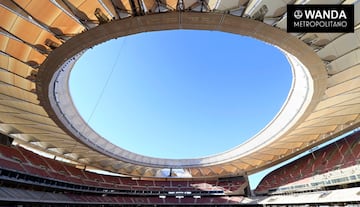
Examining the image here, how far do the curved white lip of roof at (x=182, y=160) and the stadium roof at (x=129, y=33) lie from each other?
14cm

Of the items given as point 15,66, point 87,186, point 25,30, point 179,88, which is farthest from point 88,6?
point 87,186

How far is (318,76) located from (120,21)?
14914mm

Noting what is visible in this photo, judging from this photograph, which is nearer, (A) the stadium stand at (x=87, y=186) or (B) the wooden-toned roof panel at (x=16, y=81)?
(B) the wooden-toned roof panel at (x=16, y=81)

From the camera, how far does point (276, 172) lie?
53750 mm

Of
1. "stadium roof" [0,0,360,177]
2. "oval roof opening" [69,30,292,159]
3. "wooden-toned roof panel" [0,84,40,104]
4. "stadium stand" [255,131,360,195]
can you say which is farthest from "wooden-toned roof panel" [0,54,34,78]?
"stadium stand" [255,131,360,195]

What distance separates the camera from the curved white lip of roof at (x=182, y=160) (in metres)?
23.0

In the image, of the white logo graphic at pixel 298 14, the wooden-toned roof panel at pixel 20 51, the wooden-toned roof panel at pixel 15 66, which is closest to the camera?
the white logo graphic at pixel 298 14

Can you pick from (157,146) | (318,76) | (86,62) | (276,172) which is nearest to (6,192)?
(86,62)

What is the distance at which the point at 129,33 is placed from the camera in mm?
15711

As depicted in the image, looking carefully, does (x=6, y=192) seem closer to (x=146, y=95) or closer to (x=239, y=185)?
(x=146, y=95)

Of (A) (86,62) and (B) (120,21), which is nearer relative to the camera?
(B) (120,21)

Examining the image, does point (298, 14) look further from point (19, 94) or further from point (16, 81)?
point (19, 94)

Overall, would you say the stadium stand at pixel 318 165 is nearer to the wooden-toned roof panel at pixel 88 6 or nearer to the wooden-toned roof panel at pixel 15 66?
the wooden-toned roof panel at pixel 88 6

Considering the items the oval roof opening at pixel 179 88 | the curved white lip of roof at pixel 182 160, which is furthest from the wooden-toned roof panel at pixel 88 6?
the oval roof opening at pixel 179 88
